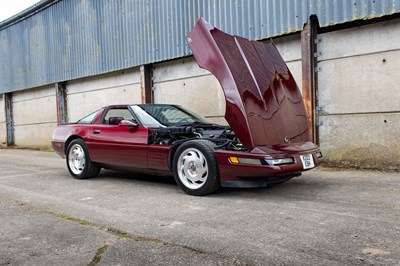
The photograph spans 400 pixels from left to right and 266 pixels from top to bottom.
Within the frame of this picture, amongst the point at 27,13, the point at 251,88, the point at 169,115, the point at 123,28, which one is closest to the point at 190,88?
the point at 123,28

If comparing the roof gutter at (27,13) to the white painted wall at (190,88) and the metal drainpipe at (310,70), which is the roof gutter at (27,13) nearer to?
the white painted wall at (190,88)

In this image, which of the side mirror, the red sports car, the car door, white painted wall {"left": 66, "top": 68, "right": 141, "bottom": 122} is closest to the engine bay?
the red sports car

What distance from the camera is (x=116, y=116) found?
654cm

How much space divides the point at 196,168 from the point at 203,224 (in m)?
1.27

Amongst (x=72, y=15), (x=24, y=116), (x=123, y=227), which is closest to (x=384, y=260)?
(x=123, y=227)

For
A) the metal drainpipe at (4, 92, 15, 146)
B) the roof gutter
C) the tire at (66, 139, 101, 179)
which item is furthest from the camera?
A: the metal drainpipe at (4, 92, 15, 146)

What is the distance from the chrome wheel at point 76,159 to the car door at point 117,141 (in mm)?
284

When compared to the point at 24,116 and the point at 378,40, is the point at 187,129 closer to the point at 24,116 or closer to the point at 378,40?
the point at 378,40

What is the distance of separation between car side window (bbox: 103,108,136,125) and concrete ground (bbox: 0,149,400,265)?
3.51 feet

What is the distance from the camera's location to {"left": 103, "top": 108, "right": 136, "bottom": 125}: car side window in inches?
246

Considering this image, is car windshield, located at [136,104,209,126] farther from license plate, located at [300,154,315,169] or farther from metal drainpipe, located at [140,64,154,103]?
metal drainpipe, located at [140,64,154,103]

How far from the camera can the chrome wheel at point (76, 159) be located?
671cm

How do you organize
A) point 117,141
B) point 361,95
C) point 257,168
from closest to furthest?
point 257,168
point 117,141
point 361,95

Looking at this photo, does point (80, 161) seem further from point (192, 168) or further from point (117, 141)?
point (192, 168)
